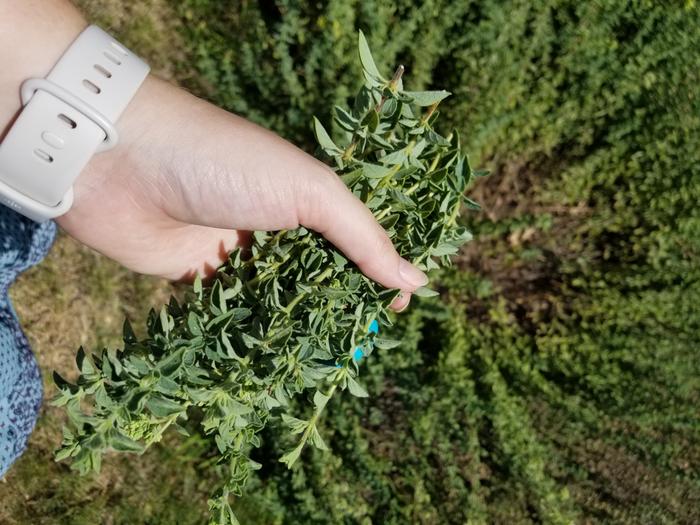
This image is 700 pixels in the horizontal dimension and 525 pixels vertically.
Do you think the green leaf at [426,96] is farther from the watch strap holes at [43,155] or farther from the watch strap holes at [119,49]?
the watch strap holes at [43,155]

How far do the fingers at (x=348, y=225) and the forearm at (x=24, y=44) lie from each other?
24.2 inches

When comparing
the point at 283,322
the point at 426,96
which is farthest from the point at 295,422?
the point at 426,96

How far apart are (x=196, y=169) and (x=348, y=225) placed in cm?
40

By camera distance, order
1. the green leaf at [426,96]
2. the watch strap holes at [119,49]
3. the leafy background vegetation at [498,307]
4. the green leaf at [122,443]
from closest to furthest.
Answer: the green leaf at [122,443] < the green leaf at [426,96] < the watch strap holes at [119,49] < the leafy background vegetation at [498,307]

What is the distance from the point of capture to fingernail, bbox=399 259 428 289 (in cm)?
151

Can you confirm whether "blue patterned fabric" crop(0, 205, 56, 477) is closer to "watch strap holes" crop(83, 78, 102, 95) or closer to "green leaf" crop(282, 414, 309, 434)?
"watch strap holes" crop(83, 78, 102, 95)

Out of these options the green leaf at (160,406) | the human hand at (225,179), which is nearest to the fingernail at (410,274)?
the human hand at (225,179)

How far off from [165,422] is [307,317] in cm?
37

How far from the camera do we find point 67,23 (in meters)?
1.39

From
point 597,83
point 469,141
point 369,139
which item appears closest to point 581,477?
point 469,141

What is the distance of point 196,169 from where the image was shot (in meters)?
1.52

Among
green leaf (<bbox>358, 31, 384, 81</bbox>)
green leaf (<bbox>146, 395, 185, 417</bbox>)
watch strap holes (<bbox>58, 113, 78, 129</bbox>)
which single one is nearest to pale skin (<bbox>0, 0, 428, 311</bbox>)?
watch strap holes (<bbox>58, 113, 78, 129</bbox>)

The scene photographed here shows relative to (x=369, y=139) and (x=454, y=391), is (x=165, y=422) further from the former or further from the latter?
(x=454, y=391)

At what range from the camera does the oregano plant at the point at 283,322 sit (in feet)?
3.91
